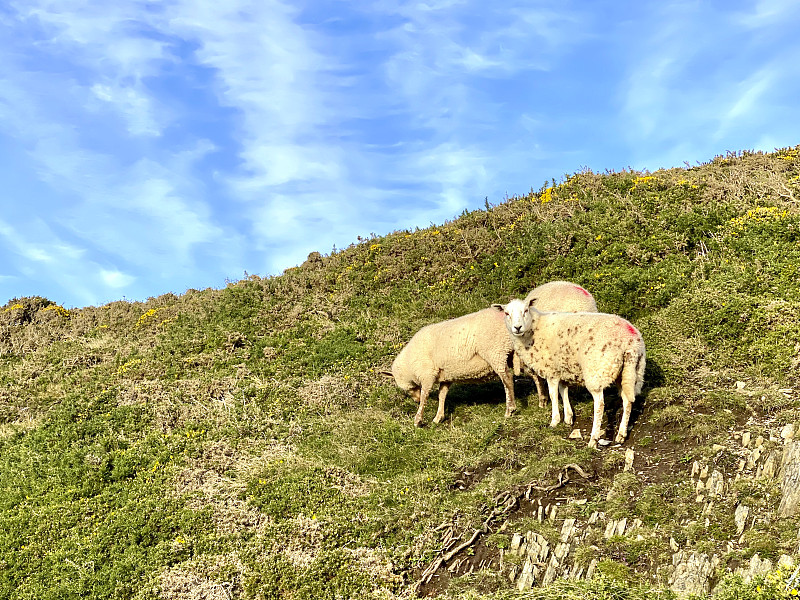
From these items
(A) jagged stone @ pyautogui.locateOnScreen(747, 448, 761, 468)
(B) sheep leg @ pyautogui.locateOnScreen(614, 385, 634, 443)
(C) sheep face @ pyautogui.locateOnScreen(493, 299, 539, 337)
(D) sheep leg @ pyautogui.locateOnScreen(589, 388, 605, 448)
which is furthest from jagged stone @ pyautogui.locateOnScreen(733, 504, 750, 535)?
(C) sheep face @ pyautogui.locateOnScreen(493, 299, 539, 337)

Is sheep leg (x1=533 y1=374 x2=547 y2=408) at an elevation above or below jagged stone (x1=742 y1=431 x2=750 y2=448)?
above

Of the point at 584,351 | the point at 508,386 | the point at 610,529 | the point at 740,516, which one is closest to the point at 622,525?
the point at 610,529

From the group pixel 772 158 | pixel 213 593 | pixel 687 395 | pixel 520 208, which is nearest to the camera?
pixel 213 593

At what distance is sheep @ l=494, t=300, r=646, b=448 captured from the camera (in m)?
11.3

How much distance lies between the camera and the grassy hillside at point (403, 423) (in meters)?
9.99

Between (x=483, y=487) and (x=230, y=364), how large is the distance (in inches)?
426

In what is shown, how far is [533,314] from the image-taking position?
12852 mm

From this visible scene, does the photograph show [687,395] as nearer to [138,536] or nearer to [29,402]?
[138,536]

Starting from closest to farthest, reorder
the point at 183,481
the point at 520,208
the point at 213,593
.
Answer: the point at 213,593
the point at 183,481
the point at 520,208

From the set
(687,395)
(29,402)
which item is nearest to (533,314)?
(687,395)

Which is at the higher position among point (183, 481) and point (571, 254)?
point (571, 254)

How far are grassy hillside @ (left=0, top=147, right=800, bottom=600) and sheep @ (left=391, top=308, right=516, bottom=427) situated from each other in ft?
2.56

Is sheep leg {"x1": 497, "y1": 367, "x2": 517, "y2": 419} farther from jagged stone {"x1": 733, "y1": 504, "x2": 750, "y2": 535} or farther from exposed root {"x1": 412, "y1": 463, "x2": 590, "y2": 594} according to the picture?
jagged stone {"x1": 733, "y1": 504, "x2": 750, "y2": 535}

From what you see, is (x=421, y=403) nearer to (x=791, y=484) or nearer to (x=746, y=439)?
(x=746, y=439)
